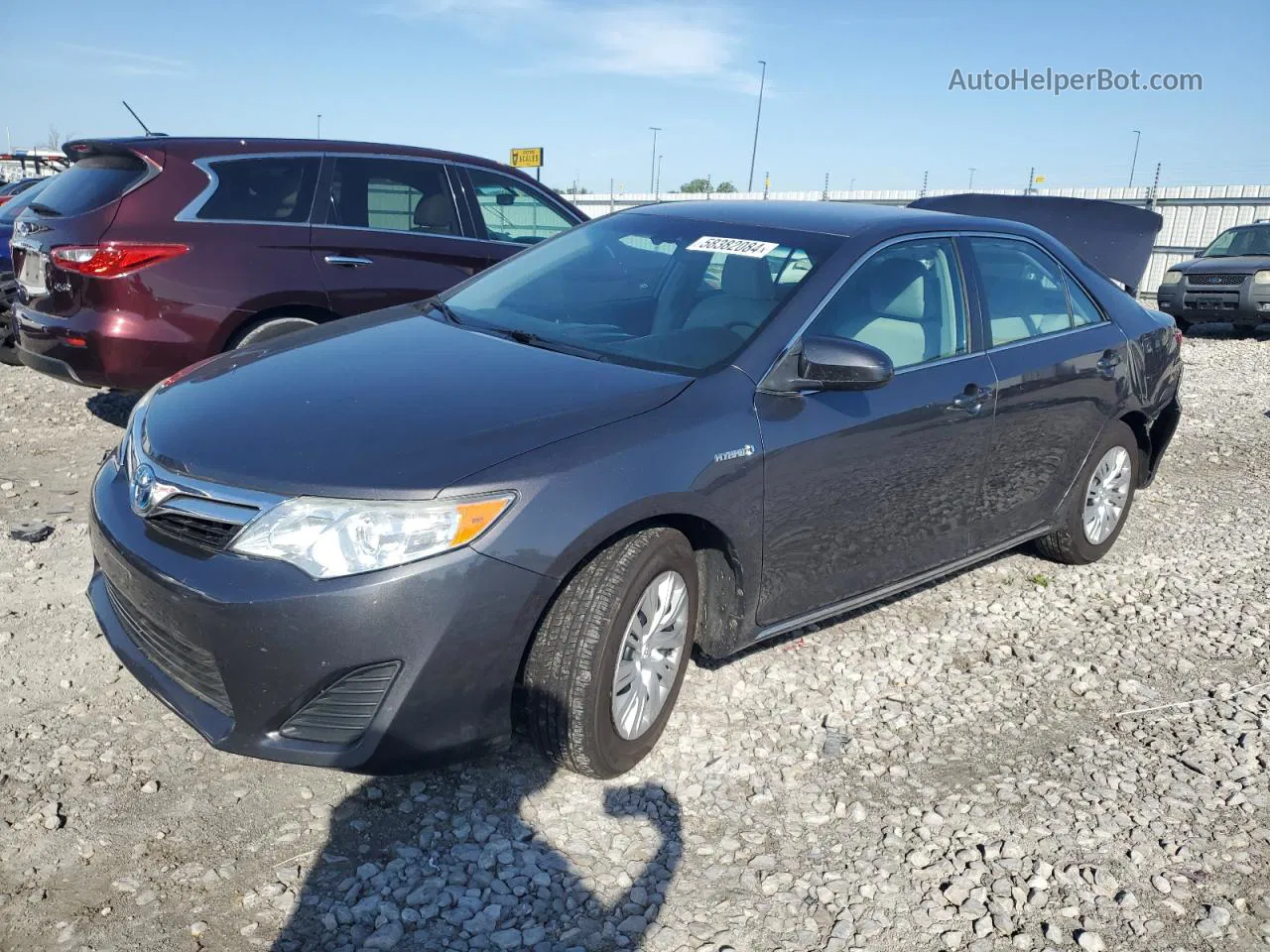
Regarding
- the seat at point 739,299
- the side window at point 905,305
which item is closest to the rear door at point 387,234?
the seat at point 739,299

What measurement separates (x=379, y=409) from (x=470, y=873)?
125cm

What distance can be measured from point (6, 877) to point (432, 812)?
1.02 m

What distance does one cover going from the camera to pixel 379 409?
2.91 m

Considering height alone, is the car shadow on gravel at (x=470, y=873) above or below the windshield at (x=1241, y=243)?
below

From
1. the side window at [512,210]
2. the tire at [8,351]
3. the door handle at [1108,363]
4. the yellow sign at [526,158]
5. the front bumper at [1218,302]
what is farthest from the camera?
the yellow sign at [526,158]

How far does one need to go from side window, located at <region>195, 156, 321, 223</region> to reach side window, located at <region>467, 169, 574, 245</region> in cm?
111

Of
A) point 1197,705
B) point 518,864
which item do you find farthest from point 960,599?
point 518,864

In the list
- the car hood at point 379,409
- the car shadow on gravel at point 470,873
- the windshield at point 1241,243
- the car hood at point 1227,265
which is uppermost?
the windshield at point 1241,243

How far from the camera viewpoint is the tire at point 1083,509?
4824 millimetres

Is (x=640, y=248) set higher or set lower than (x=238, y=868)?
higher

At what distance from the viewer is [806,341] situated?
131 inches

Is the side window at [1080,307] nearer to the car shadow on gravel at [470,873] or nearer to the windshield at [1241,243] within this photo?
the car shadow on gravel at [470,873]

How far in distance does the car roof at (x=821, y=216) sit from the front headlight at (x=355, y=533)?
2000mm

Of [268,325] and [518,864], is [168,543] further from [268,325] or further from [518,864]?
[268,325]
